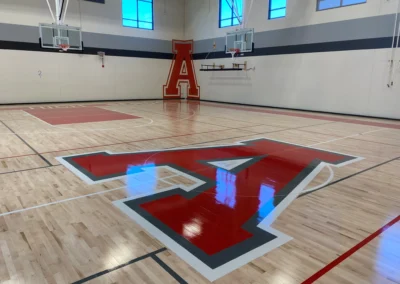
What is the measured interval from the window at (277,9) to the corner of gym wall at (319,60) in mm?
209

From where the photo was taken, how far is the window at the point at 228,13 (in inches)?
556

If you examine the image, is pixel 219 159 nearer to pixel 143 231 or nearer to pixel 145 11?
pixel 143 231

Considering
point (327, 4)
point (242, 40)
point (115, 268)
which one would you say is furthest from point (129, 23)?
point (115, 268)

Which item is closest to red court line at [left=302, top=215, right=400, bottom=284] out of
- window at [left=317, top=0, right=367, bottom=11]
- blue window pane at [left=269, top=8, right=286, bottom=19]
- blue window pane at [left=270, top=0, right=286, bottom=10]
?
window at [left=317, top=0, right=367, bottom=11]

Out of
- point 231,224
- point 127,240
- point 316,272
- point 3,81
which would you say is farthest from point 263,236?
point 3,81

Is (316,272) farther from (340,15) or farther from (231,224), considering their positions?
(340,15)

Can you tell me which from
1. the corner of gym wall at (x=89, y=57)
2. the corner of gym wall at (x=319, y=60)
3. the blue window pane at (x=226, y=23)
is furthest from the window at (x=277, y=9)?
the corner of gym wall at (x=89, y=57)

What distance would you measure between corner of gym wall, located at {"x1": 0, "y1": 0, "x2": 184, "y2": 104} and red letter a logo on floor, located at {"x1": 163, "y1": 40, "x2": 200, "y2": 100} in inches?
Result: 14.8

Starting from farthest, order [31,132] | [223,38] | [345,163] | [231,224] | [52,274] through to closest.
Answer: [223,38]
[31,132]
[345,163]
[231,224]
[52,274]

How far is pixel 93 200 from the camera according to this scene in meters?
3.14

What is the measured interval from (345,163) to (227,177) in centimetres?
205

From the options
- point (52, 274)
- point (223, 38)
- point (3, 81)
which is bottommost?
point (52, 274)

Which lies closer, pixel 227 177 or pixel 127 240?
pixel 127 240

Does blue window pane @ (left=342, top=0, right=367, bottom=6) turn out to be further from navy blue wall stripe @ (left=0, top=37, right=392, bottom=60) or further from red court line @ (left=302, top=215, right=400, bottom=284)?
red court line @ (left=302, top=215, right=400, bottom=284)
